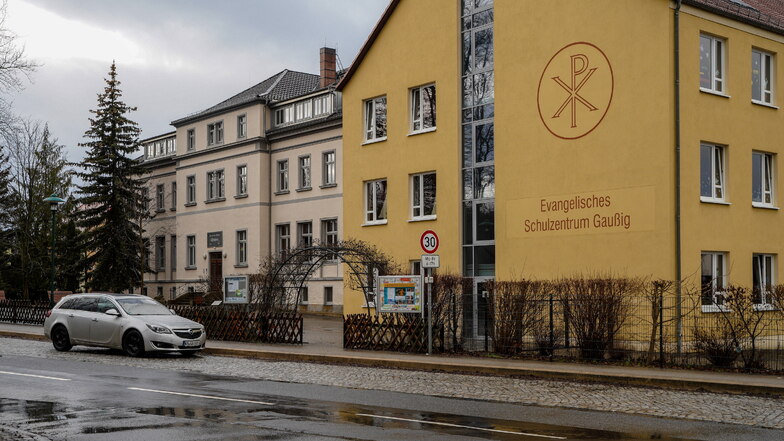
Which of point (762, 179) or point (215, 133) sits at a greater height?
point (215, 133)

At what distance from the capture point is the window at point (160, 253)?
211 feet

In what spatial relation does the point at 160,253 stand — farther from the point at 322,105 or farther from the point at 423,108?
the point at 423,108

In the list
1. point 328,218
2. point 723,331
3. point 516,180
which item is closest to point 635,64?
point 516,180

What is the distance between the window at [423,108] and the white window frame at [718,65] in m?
9.88

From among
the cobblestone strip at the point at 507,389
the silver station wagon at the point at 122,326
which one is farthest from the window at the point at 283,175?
the cobblestone strip at the point at 507,389

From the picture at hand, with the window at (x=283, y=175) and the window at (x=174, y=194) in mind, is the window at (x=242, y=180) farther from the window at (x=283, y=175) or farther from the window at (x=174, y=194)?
the window at (x=174, y=194)

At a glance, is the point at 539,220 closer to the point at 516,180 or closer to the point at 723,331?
the point at 516,180

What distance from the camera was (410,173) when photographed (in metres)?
33.1

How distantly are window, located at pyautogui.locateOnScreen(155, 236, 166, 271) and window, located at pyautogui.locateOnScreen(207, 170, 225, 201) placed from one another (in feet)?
27.4

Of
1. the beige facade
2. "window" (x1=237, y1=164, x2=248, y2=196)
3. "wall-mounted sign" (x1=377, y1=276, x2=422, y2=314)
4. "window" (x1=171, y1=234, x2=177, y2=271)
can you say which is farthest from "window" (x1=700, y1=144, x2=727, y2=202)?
"window" (x1=171, y1=234, x2=177, y2=271)

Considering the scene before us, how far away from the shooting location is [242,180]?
2180 inches

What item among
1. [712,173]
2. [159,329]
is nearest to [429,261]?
[159,329]

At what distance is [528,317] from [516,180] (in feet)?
26.4

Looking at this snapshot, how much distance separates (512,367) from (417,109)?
15.7m
